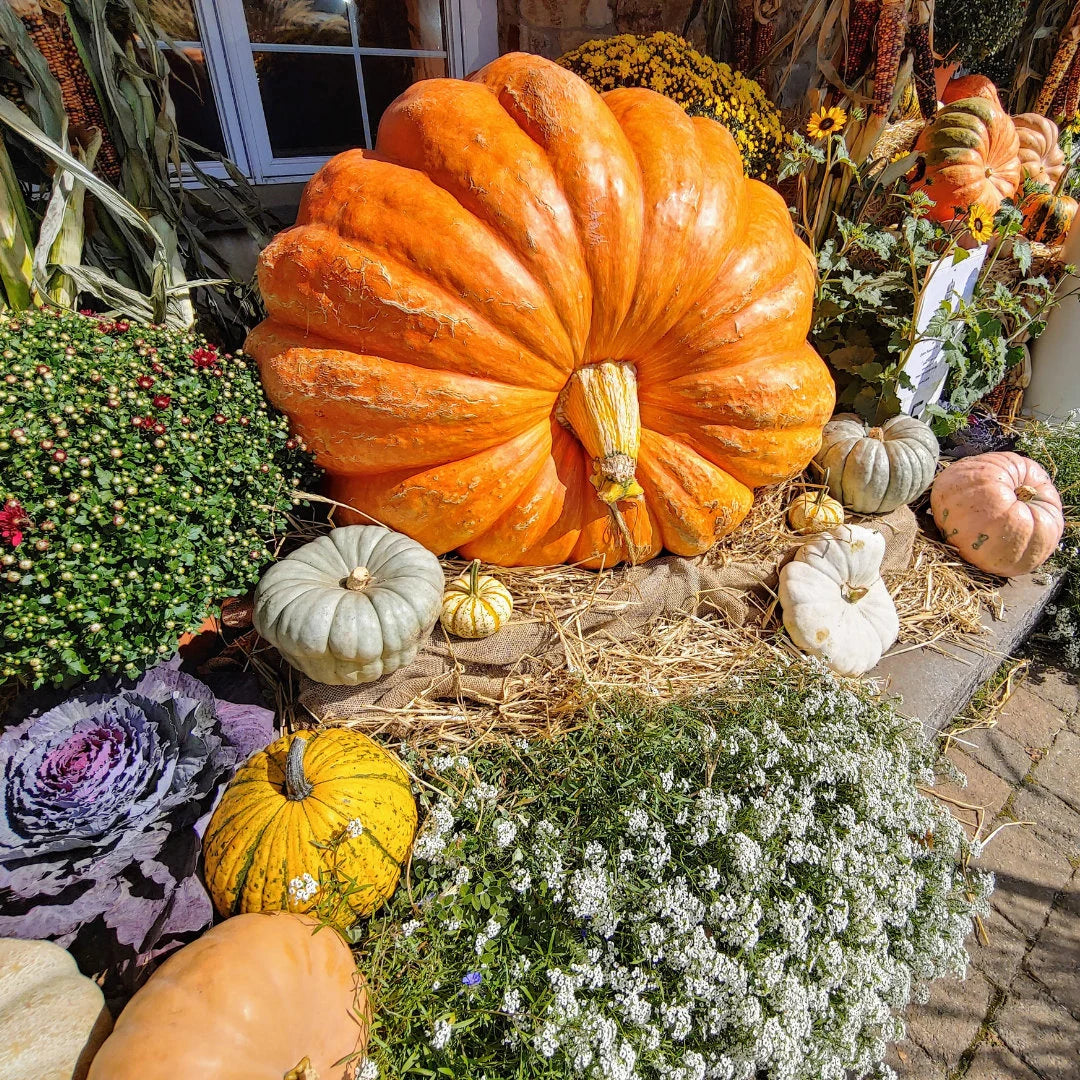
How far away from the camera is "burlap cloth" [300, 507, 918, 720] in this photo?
6.77 ft

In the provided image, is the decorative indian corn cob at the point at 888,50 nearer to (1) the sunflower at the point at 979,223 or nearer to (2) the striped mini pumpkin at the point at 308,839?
(1) the sunflower at the point at 979,223

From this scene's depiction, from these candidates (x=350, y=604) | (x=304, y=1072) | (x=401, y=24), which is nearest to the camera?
(x=304, y=1072)

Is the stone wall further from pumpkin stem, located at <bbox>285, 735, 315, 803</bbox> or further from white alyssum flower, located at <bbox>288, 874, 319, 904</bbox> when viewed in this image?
white alyssum flower, located at <bbox>288, 874, 319, 904</bbox>

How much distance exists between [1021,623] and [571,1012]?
2747mm

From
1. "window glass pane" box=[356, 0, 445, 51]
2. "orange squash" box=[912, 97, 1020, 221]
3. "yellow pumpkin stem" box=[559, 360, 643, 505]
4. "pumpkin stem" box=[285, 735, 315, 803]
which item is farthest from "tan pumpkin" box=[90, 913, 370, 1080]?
"orange squash" box=[912, 97, 1020, 221]

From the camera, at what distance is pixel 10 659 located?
148 cm

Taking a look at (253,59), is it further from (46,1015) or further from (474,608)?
(46,1015)

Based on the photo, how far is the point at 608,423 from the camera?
6.79 ft

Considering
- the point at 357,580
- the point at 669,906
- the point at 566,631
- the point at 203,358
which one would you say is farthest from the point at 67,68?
the point at 669,906

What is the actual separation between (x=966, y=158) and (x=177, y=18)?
3993 mm

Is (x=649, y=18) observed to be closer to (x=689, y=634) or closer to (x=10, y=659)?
(x=689, y=634)

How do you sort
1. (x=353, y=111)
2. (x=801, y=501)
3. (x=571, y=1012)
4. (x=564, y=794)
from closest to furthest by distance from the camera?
(x=571, y=1012) → (x=564, y=794) → (x=801, y=501) → (x=353, y=111)

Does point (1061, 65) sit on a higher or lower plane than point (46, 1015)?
→ higher

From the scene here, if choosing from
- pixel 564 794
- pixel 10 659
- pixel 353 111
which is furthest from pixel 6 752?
pixel 353 111
